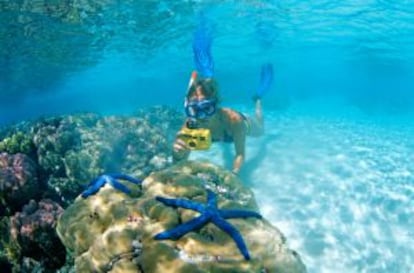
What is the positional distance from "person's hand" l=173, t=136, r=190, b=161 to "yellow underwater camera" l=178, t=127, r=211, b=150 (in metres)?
0.19

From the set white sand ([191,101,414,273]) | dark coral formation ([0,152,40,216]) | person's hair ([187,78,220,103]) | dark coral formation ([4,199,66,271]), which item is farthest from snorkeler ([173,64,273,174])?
dark coral formation ([4,199,66,271])

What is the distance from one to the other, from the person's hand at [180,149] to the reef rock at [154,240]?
2.86 meters

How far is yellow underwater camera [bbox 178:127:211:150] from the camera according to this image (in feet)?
26.8

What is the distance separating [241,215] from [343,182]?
8.09 metres

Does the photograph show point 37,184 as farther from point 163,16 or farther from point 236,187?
point 163,16

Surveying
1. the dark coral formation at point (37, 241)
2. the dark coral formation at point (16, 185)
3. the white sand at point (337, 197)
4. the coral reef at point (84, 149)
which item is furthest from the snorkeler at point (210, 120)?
the dark coral formation at point (37, 241)

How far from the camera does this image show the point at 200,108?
311 inches

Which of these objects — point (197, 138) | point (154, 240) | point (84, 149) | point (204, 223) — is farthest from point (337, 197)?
point (154, 240)

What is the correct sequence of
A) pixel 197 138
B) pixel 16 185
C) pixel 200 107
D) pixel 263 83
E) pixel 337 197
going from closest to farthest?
pixel 16 185
pixel 200 107
pixel 197 138
pixel 337 197
pixel 263 83

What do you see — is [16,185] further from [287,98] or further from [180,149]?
[287,98]

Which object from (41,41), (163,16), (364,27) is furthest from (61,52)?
(364,27)

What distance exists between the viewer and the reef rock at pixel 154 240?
4113 mm

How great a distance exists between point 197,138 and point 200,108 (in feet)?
2.28

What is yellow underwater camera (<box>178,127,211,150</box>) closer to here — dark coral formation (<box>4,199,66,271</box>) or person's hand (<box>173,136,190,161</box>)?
person's hand (<box>173,136,190,161</box>)
